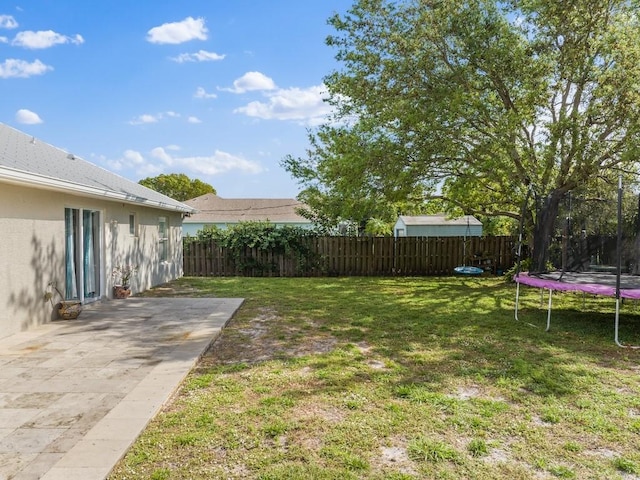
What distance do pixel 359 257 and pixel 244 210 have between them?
47.1 feet

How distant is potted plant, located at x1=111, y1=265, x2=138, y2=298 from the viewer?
30.7 feet

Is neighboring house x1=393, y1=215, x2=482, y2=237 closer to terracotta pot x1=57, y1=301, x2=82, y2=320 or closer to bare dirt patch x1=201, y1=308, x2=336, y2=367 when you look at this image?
bare dirt patch x1=201, y1=308, x2=336, y2=367

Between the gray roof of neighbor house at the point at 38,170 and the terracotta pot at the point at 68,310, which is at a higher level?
the gray roof of neighbor house at the point at 38,170

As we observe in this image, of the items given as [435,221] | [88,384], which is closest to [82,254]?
[88,384]

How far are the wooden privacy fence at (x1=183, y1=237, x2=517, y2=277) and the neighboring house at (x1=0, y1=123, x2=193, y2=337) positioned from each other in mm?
3527

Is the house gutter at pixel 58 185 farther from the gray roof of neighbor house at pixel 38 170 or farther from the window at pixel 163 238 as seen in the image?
the window at pixel 163 238

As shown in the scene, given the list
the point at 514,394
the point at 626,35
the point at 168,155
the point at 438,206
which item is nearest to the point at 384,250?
the point at 438,206

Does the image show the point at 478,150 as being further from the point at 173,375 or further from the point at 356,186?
the point at 173,375

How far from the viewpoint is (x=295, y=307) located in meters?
8.44

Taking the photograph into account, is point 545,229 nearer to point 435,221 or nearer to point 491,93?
point 491,93

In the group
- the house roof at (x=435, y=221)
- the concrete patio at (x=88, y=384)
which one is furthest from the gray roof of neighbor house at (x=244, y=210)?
the concrete patio at (x=88, y=384)

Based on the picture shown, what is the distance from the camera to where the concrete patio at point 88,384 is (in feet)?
8.96

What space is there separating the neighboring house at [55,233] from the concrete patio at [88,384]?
67 centimetres

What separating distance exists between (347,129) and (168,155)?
64.8 ft
